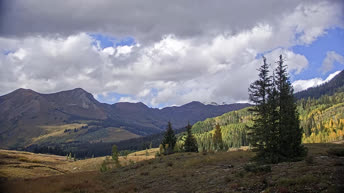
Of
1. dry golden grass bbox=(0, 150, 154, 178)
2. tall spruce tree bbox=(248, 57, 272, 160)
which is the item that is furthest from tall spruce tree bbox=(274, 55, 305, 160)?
dry golden grass bbox=(0, 150, 154, 178)

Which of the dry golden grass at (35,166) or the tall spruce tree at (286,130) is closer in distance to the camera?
the tall spruce tree at (286,130)

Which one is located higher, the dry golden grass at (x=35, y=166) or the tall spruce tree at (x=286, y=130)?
the tall spruce tree at (x=286, y=130)

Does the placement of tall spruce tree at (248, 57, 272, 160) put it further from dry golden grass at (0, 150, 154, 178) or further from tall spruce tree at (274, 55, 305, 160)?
dry golden grass at (0, 150, 154, 178)

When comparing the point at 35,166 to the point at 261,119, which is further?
the point at 35,166

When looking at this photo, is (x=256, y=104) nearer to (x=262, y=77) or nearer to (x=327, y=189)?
(x=262, y=77)

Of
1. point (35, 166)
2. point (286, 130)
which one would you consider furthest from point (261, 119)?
point (35, 166)

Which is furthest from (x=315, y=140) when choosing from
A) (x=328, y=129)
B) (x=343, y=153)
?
(x=343, y=153)

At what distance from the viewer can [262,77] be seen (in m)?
29.9

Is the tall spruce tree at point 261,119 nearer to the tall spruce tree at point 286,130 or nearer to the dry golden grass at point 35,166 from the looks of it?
the tall spruce tree at point 286,130

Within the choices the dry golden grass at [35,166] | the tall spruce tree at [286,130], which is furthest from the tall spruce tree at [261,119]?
the dry golden grass at [35,166]

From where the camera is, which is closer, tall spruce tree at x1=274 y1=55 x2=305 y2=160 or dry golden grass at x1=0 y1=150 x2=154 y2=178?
tall spruce tree at x1=274 y1=55 x2=305 y2=160

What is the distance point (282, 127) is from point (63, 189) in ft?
78.1

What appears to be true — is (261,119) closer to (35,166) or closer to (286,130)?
(286,130)

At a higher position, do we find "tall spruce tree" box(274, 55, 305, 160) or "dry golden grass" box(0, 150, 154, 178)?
"tall spruce tree" box(274, 55, 305, 160)
